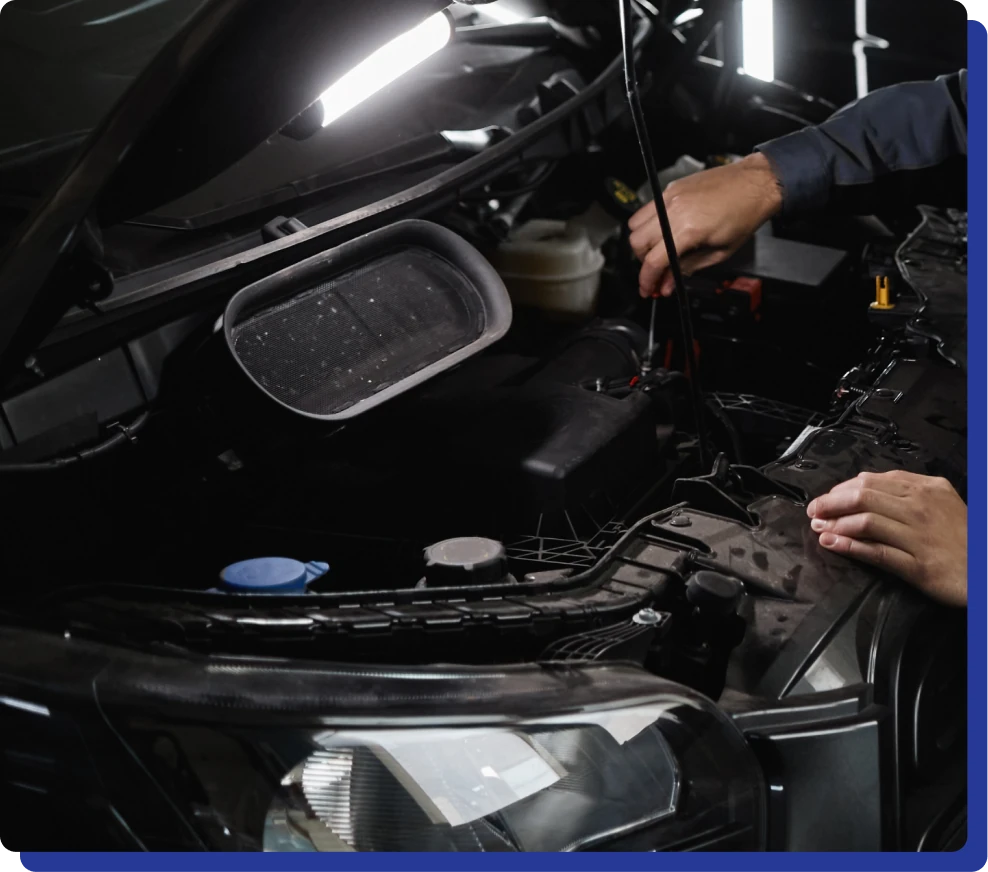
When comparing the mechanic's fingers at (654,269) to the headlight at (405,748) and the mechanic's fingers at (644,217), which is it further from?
the headlight at (405,748)

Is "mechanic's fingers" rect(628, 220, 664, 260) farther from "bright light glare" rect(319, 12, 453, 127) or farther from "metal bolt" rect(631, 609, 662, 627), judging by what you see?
"metal bolt" rect(631, 609, 662, 627)

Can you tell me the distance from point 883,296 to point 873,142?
0.79 ft

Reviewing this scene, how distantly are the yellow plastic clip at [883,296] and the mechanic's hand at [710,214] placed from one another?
23cm

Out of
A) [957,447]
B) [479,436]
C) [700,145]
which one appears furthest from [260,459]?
[700,145]

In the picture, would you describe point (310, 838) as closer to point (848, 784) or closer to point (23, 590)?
point (23, 590)

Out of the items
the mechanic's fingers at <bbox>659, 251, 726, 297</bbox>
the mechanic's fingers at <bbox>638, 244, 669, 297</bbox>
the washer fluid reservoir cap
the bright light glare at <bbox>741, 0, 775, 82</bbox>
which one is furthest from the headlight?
the bright light glare at <bbox>741, 0, 775, 82</bbox>

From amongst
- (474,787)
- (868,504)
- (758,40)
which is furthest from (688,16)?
(474,787)

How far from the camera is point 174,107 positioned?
3.17 feet

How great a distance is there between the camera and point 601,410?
1281 millimetres

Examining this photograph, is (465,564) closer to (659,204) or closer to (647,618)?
(647,618)

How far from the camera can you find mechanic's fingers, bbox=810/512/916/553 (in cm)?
109

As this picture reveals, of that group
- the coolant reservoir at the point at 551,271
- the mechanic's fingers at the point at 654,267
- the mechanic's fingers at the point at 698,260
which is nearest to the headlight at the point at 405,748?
the mechanic's fingers at the point at 654,267

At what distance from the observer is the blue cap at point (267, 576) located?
1007 mm

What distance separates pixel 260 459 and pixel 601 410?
0.41m
